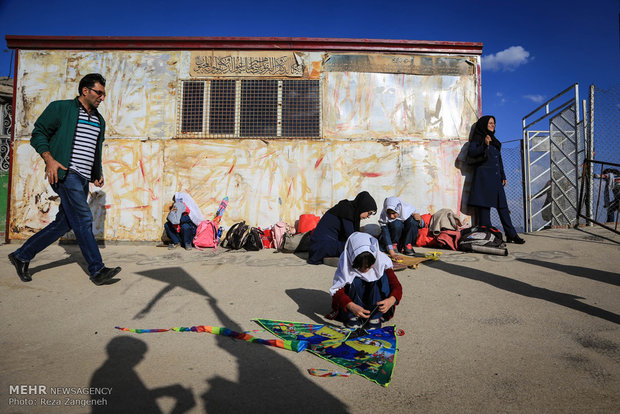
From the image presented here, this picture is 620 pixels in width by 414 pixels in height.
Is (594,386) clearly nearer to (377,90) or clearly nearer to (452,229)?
(452,229)

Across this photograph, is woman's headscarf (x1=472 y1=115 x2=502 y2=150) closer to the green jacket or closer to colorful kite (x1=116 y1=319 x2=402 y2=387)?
colorful kite (x1=116 y1=319 x2=402 y2=387)

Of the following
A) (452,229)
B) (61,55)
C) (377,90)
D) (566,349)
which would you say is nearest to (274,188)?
(377,90)

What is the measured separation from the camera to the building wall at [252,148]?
20.5 ft

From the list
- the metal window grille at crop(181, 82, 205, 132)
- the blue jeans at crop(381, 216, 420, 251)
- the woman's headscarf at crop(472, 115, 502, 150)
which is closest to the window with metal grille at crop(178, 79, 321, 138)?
the metal window grille at crop(181, 82, 205, 132)

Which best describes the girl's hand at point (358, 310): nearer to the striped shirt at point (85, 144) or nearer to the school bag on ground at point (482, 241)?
the striped shirt at point (85, 144)

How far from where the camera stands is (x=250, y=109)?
21.3 feet

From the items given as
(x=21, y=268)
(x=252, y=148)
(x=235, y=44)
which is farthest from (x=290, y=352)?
(x=235, y=44)

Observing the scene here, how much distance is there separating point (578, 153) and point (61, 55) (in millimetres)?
9548

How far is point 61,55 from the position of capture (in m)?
6.36

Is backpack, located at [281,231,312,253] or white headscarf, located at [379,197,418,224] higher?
white headscarf, located at [379,197,418,224]

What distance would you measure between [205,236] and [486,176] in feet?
16.1

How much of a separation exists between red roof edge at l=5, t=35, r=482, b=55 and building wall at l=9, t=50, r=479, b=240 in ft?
0.45

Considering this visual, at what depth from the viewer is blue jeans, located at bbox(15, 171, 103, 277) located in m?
3.18

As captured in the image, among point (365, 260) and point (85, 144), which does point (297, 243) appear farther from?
point (85, 144)
